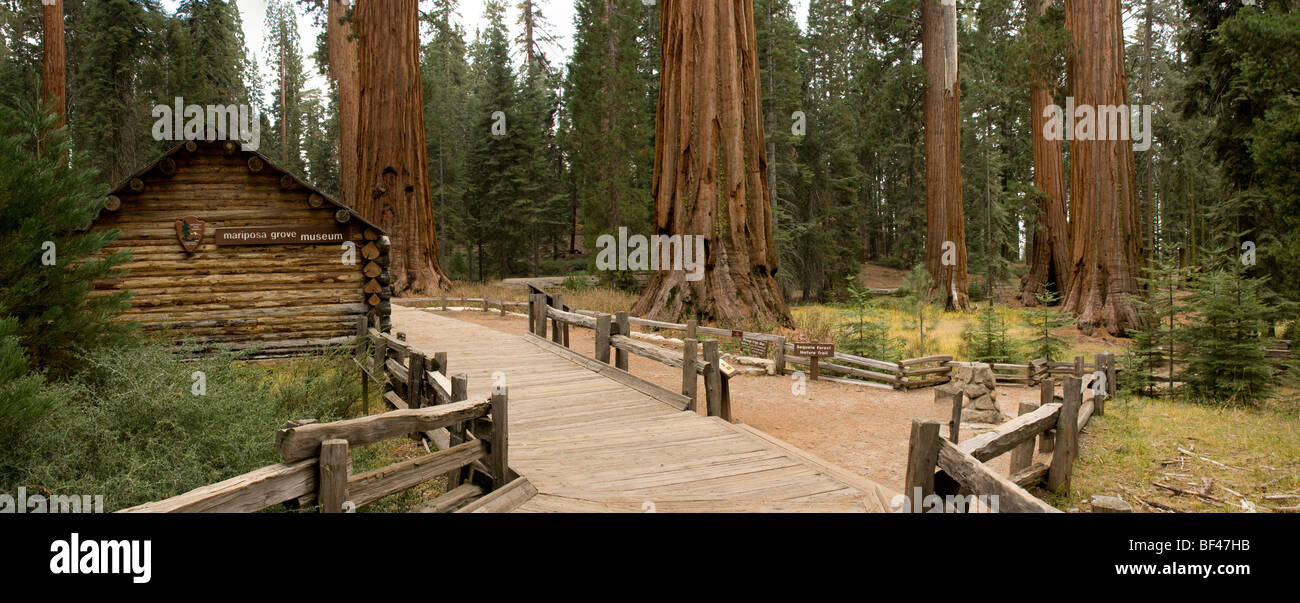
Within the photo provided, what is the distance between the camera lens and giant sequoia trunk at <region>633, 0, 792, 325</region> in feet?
50.0

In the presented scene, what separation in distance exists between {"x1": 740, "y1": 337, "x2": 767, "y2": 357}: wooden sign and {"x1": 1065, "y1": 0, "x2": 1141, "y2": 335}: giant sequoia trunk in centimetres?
861

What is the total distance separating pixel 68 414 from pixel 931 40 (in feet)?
81.2

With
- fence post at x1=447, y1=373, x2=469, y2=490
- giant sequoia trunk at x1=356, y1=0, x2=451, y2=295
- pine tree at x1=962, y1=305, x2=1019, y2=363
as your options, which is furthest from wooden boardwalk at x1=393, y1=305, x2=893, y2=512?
giant sequoia trunk at x1=356, y1=0, x2=451, y2=295

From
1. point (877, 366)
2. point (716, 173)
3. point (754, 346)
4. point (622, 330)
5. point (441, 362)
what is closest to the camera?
point (441, 362)

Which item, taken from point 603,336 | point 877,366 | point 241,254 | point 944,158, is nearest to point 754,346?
point 877,366

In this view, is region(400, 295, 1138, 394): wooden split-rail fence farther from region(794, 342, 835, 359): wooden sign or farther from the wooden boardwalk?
the wooden boardwalk

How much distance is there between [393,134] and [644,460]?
→ 65.6ft

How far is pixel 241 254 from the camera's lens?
1225 centimetres

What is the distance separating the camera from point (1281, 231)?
16172 millimetres

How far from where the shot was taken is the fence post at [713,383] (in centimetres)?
730

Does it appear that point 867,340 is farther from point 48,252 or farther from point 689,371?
point 48,252

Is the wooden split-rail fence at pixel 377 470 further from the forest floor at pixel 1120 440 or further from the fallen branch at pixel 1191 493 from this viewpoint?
the fallen branch at pixel 1191 493
